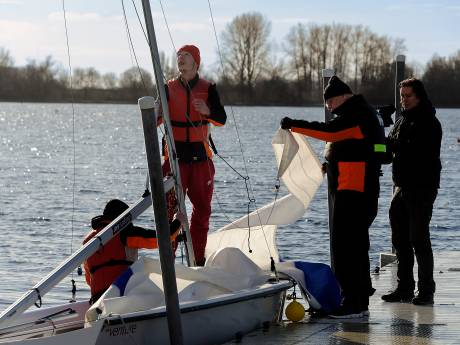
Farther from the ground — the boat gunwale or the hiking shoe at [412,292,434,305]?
the boat gunwale

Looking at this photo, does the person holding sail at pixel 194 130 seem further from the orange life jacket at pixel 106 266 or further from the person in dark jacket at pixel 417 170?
the person in dark jacket at pixel 417 170

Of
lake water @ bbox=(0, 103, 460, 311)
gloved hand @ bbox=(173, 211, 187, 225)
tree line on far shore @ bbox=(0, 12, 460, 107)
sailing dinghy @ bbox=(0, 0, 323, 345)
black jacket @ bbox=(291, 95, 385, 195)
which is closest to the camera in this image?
sailing dinghy @ bbox=(0, 0, 323, 345)

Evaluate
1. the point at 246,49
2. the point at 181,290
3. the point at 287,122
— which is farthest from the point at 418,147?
the point at 246,49

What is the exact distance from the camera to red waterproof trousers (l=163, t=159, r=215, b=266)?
1026cm

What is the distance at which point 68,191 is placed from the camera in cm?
2986

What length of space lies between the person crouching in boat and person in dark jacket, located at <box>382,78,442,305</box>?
1838 millimetres

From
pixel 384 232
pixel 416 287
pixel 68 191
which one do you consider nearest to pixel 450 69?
pixel 68 191

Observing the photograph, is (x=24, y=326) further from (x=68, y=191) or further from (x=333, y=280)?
(x=68, y=191)

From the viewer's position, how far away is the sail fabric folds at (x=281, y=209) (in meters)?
9.91

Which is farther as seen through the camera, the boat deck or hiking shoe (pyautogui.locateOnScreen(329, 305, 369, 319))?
hiking shoe (pyautogui.locateOnScreen(329, 305, 369, 319))

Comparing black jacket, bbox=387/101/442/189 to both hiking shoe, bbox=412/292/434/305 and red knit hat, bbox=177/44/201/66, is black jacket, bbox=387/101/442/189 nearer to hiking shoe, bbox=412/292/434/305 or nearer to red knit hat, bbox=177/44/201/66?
hiking shoe, bbox=412/292/434/305

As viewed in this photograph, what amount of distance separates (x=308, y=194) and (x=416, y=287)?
1377 mm

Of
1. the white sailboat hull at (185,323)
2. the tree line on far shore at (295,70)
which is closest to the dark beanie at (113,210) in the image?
the white sailboat hull at (185,323)

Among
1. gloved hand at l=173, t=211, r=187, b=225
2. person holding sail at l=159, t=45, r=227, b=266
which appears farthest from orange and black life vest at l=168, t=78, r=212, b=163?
gloved hand at l=173, t=211, r=187, b=225
